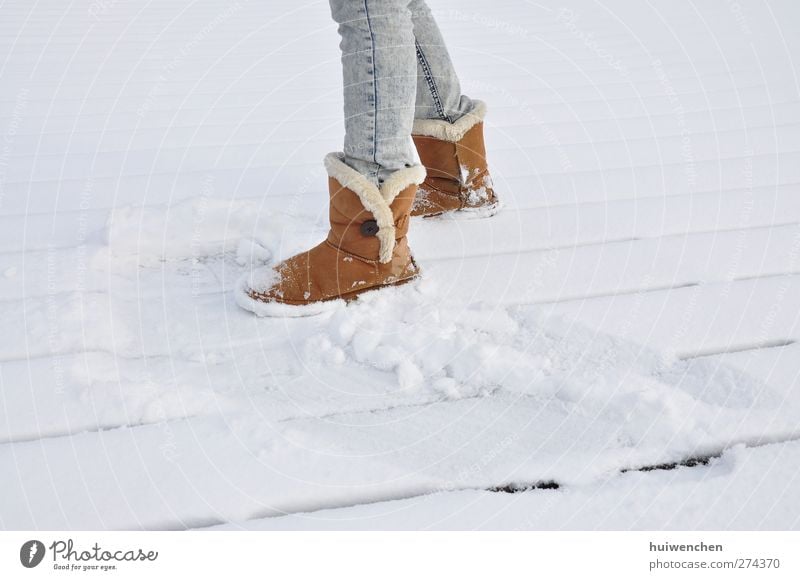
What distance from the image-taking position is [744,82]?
7.08 feet

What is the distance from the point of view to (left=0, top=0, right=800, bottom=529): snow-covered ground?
0.78 meters

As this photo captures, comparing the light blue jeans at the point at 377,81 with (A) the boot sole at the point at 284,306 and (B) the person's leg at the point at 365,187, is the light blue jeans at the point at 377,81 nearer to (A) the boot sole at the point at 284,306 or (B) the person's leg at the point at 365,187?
(B) the person's leg at the point at 365,187

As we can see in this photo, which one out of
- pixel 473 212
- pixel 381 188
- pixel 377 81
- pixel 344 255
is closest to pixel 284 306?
pixel 344 255

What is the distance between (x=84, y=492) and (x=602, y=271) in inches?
32.7

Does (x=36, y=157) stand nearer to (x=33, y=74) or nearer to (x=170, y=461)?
(x=33, y=74)

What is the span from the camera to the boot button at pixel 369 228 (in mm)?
1114

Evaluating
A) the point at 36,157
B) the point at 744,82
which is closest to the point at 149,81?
the point at 36,157

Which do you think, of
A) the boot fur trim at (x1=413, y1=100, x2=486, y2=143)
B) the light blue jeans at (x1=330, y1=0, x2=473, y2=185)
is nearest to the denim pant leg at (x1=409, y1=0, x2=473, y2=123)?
the boot fur trim at (x1=413, y1=100, x2=486, y2=143)

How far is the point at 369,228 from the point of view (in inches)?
44.0

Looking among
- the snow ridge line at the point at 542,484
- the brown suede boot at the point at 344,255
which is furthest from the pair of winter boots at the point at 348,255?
the snow ridge line at the point at 542,484

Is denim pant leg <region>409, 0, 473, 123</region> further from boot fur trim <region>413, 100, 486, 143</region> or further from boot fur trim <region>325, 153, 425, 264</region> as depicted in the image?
boot fur trim <region>325, 153, 425, 264</region>

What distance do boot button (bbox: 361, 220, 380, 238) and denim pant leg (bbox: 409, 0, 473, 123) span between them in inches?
14.0

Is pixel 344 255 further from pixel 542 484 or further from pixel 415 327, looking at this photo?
pixel 542 484

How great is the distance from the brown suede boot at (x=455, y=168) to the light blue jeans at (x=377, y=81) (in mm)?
262
